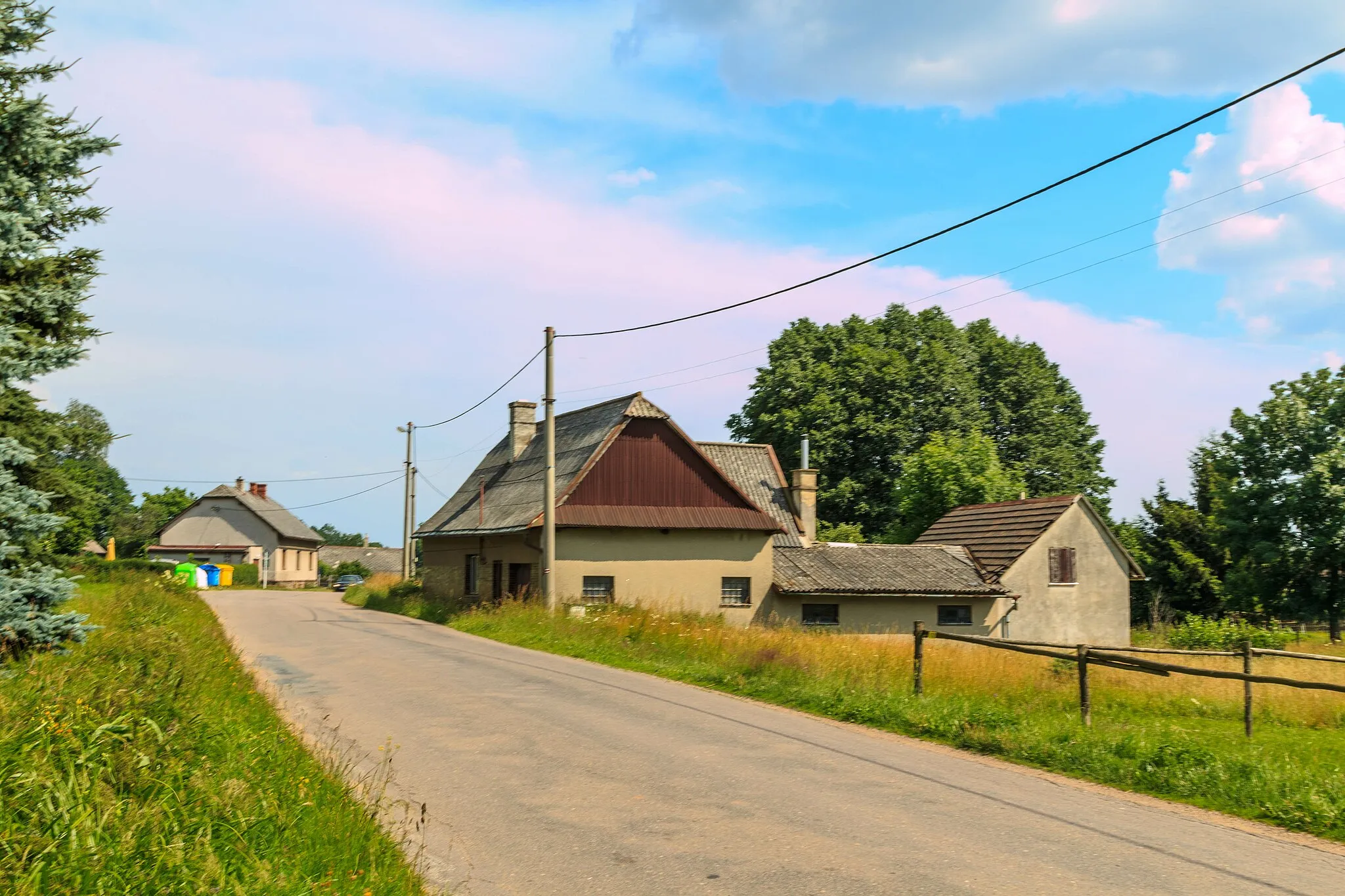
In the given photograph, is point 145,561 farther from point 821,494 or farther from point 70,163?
point 70,163

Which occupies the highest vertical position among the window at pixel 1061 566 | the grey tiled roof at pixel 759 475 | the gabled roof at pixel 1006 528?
the grey tiled roof at pixel 759 475

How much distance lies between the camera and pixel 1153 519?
4919cm

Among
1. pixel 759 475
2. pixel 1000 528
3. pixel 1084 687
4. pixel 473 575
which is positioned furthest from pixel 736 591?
pixel 1084 687

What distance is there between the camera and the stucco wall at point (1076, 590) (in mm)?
37406

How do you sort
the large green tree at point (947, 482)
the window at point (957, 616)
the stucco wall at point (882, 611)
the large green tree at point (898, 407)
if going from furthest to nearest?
the large green tree at point (898, 407), the large green tree at point (947, 482), the window at point (957, 616), the stucco wall at point (882, 611)

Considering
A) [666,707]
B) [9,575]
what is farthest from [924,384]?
[9,575]

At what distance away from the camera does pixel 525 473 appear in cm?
3612

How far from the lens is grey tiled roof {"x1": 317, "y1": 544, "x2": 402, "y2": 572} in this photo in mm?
113000

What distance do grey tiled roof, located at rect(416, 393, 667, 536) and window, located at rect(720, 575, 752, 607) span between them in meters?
5.68

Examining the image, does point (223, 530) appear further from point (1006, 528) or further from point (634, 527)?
point (1006, 528)

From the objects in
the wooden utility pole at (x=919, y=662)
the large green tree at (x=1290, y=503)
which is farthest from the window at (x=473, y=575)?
the large green tree at (x=1290, y=503)

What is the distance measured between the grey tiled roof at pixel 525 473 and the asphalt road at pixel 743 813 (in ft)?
59.2

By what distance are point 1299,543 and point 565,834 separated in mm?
45207

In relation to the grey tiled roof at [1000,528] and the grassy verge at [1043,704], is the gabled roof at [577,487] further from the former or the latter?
the grey tiled roof at [1000,528]
